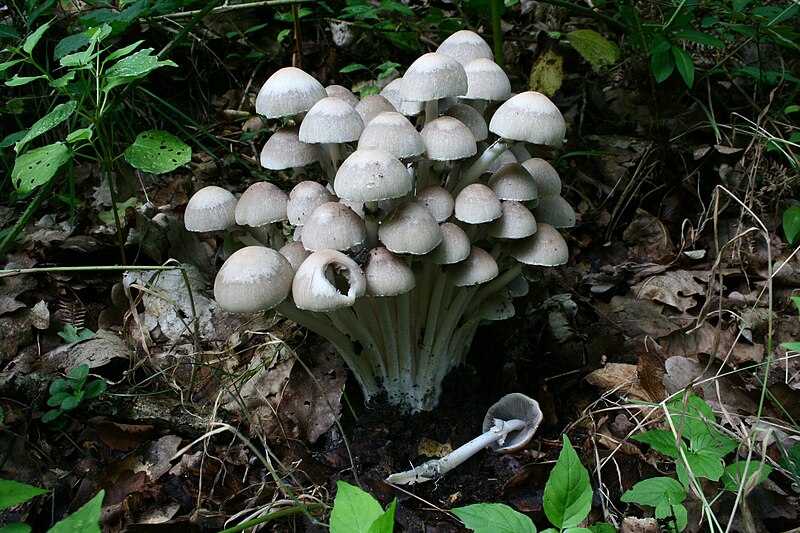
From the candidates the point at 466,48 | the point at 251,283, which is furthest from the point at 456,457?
the point at 466,48

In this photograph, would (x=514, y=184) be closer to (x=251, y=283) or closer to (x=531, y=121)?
(x=531, y=121)

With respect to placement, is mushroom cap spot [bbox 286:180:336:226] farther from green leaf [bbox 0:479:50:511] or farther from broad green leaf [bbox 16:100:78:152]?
green leaf [bbox 0:479:50:511]

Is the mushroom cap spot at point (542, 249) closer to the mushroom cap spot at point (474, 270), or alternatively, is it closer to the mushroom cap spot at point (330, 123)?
the mushroom cap spot at point (474, 270)

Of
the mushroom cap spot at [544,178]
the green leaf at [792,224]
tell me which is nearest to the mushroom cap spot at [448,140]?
the mushroom cap spot at [544,178]

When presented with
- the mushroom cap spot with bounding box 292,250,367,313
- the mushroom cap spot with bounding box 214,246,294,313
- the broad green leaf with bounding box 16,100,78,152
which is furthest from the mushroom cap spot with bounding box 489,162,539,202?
the broad green leaf with bounding box 16,100,78,152

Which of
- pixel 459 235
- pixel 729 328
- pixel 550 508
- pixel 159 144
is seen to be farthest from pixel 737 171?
pixel 159 144
